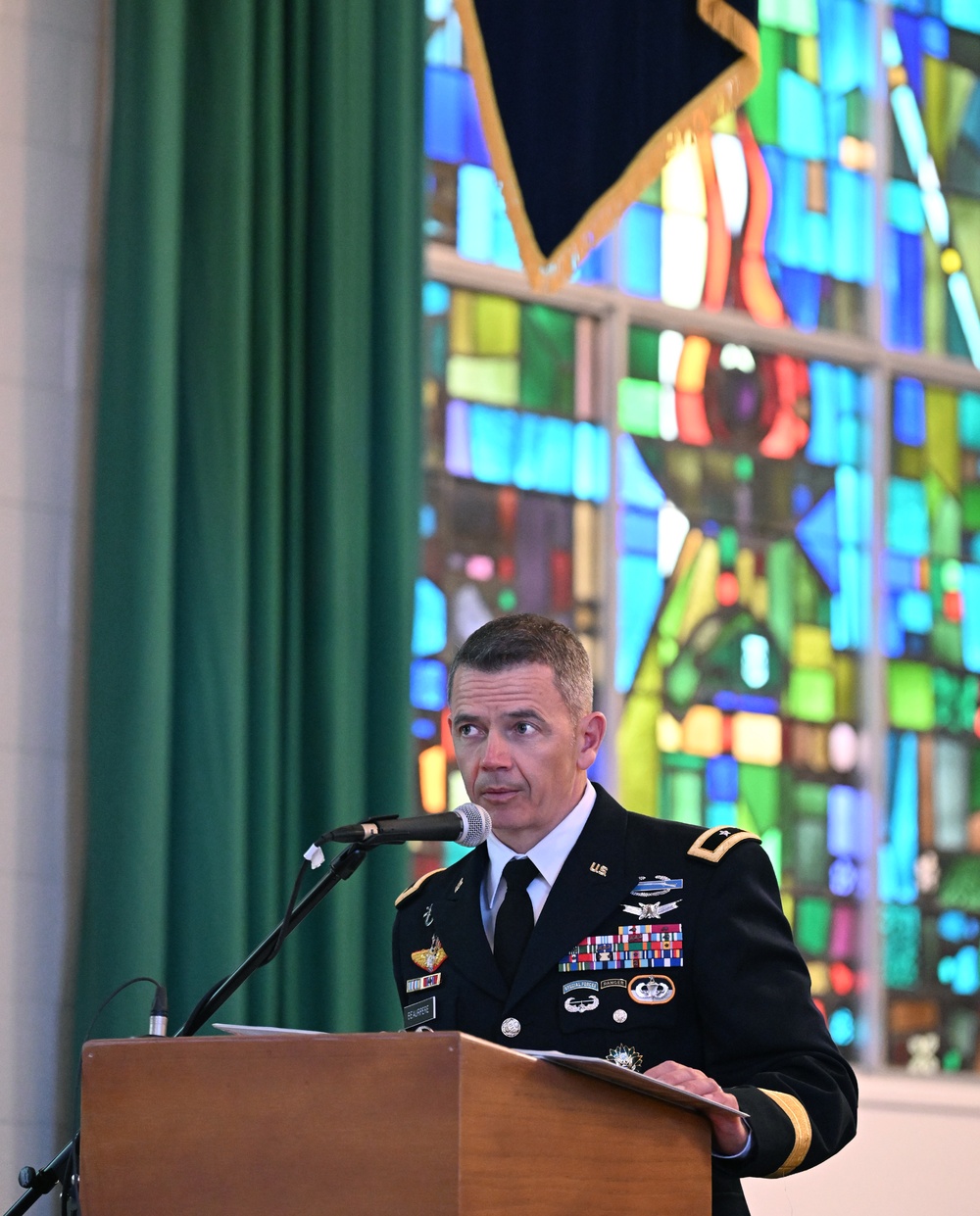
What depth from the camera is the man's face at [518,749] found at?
268 cm

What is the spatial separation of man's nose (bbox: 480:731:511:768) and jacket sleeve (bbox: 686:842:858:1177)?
0.31 metres

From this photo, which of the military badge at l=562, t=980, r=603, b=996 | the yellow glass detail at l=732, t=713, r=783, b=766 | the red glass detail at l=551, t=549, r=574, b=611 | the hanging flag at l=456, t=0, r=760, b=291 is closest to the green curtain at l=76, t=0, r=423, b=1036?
the hanging flag at l=456, t=0, r=760, b=291

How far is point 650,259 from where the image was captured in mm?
5500

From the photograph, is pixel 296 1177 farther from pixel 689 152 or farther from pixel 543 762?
pixel 689 152

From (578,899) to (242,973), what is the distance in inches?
22.5

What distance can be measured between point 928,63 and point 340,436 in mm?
2675

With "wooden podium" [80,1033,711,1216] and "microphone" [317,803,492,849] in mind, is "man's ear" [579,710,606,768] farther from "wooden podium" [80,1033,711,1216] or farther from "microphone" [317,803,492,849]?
"wooden podium" [80,1033,711,1216]

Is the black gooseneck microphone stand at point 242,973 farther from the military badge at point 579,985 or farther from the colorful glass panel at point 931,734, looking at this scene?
the colorful glass panel at point 931,734

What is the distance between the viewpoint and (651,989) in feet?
8.36

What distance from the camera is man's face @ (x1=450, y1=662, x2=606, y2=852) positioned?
2.68 m

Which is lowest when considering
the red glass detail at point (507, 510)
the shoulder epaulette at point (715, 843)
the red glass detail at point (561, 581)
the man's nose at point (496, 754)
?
the shoulder epaulette at point (715, 843)

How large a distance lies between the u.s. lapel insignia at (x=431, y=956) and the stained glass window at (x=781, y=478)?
2061 mm

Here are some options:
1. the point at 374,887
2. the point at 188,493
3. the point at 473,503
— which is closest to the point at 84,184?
the point at 188,493

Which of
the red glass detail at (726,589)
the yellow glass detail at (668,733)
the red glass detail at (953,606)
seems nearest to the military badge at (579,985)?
the yellow glass detail at (668,733)
